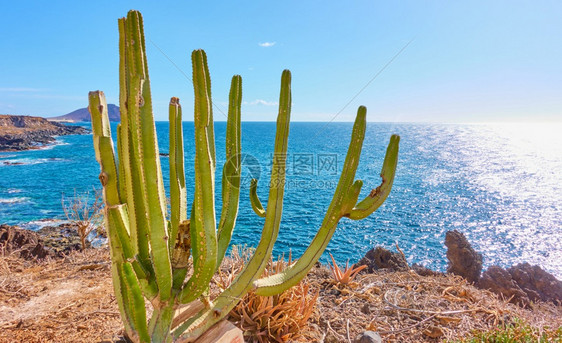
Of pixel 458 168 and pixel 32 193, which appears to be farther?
pixel 458 168

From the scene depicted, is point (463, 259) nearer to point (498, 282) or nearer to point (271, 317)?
point (498, 282)

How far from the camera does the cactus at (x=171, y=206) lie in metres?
2.06

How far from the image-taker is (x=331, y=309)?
3.76 m

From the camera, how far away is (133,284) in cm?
205

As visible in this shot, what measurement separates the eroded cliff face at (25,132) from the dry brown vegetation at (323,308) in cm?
7347

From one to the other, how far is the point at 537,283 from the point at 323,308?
963 centimetres

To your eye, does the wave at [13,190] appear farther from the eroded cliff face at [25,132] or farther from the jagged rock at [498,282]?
the jagged rock at [498,282]

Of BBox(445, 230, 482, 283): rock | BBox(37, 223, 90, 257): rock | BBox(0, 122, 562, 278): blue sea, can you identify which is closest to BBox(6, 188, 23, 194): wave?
BBox(0, 122, 562, 278): blue sea

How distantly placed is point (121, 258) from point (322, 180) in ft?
110

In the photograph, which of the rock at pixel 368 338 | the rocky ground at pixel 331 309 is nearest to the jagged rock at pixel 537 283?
the rocky ground at pixel 331 309

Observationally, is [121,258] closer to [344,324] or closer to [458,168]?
[344,324]

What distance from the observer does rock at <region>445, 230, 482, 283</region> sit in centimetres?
1095

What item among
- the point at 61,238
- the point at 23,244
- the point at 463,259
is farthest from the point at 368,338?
the point at 61,238

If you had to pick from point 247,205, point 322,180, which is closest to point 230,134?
point 247,205
